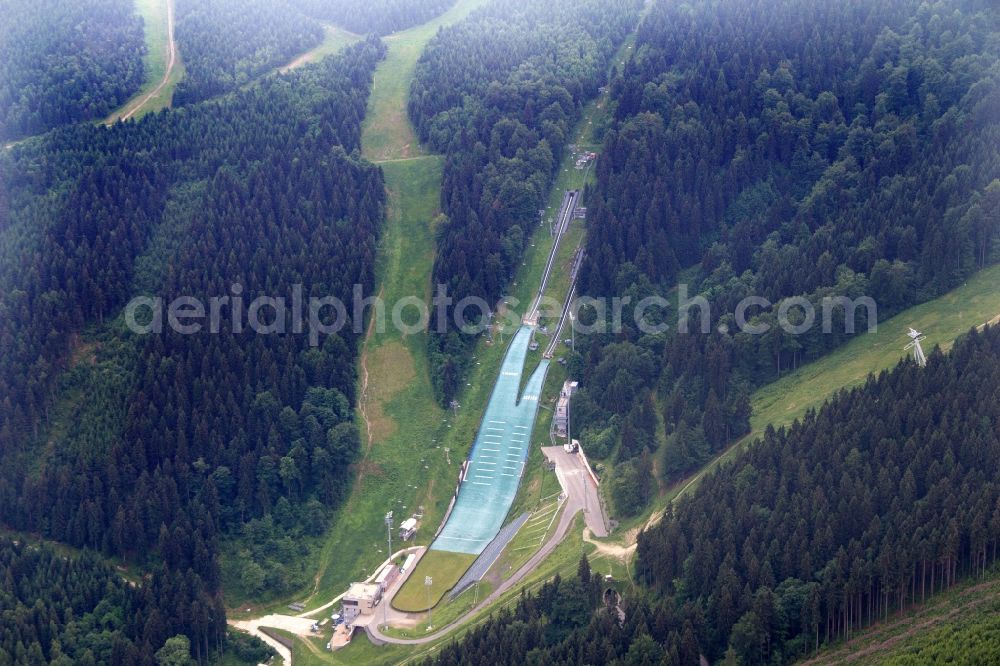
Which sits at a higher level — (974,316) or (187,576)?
(974,316)

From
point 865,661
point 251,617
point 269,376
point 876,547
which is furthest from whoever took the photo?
point 269,376

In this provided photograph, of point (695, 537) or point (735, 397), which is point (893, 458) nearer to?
point (695, 537)

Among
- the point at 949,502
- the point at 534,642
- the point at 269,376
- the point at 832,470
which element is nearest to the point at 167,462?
the point at 269,376

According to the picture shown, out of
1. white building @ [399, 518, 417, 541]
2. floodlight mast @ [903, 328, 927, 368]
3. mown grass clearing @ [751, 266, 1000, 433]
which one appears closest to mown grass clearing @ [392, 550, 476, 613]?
white building @ [399, 518, 417, 541]

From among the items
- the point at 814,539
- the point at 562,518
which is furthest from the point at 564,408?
the point at 814,539

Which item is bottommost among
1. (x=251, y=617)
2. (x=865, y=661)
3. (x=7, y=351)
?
(x=251, y=617)

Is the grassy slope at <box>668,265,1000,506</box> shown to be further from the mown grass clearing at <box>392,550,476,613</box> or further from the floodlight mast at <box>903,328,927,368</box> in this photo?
the mown grass clearing at <box>392,550,476,613</box>
